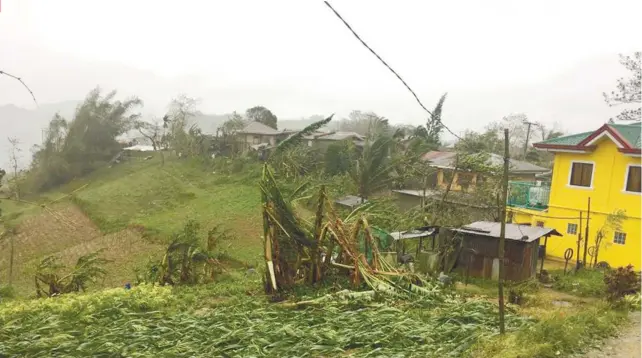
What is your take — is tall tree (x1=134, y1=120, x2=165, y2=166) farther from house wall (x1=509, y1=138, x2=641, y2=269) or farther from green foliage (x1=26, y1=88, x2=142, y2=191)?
house wall (x1=509, y1=138, x2=641, y2=269)

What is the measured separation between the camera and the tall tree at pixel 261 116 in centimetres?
4753

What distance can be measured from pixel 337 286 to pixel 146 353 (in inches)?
182

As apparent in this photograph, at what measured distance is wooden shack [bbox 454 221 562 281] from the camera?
12.1m

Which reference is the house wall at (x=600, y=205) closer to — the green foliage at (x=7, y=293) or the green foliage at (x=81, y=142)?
the green foliage at (x=7, y=293)

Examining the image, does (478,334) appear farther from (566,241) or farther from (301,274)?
(566,241)

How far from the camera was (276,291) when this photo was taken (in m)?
9.38

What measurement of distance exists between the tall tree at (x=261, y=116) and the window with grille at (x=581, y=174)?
35128mm

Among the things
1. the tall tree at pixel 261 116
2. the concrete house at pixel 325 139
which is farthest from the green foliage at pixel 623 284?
the tall tree at pixel 261 116

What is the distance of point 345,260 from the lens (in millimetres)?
9906

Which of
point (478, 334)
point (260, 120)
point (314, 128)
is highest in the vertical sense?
point (260, 120)

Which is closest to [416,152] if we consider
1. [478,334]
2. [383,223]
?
[383,223]

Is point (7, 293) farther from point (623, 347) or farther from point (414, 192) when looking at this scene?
point (414, 192)

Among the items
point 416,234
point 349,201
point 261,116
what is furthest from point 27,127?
point 416,234

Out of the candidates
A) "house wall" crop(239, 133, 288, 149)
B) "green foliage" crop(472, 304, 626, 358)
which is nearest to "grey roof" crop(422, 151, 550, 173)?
"house wall" crop(239, 133, 288, 149)
